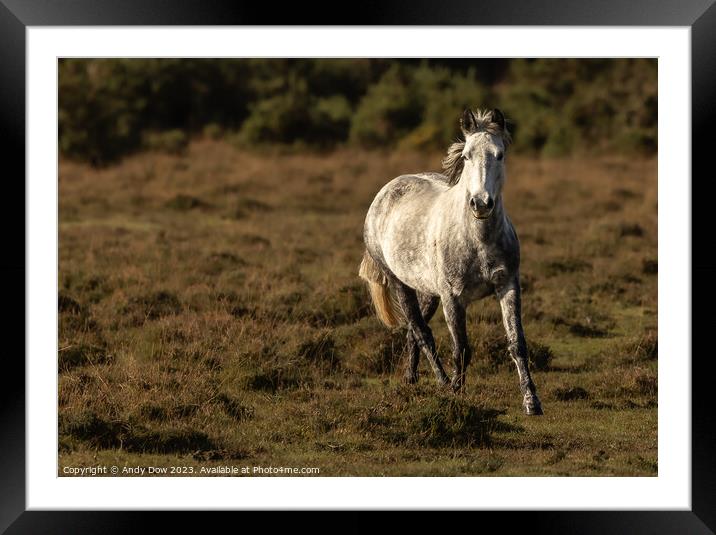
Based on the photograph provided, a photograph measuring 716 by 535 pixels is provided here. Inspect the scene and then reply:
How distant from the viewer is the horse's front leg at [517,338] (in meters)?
8.40

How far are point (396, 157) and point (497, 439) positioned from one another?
17.9 m

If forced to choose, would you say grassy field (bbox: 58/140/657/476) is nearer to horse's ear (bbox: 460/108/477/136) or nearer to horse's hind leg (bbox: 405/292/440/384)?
horse's hind leg (bbox: 405/292/440/384)

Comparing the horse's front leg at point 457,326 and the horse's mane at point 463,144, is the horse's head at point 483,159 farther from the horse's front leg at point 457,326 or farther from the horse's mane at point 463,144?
the horse's front leg at point 457,326

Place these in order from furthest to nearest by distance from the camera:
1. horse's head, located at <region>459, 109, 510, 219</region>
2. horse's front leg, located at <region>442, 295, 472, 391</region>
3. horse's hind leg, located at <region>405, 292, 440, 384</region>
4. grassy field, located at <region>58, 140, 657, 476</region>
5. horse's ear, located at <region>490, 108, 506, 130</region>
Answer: horse's hind leg, located at <region>405, 292, 440, 384</region> < horse's front leg, located at <region>442, 295, 472, 391</region> < horse's ear, located at <region>490, 108, 506, 130</region> < grassy field, located at <region>58, 140, 657, 476</region> < horse's head, located at <region>459, 109, 510, 219</region>

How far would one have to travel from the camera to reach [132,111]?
2947cm

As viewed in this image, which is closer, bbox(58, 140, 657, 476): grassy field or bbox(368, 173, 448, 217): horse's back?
bbox(58, 140, 657, 476): grassy field

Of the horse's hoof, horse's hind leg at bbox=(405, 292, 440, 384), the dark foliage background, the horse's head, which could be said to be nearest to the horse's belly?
horse's hind leg at bbox=(405, 292, 440, 384)

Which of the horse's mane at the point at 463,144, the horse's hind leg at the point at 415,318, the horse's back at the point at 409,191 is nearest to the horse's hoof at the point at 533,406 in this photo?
the horse's hind leg at the point at 415,318

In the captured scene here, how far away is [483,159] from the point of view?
808 centimetres

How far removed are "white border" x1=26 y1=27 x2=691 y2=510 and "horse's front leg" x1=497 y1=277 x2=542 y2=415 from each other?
123 cm

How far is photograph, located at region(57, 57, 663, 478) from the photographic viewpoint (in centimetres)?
822

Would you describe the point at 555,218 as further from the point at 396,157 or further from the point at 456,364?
the point at 456,364

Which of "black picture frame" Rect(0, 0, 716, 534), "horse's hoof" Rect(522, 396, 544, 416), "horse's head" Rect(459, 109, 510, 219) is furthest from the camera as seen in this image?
"horse's hoof" Rect(522, 396, 544, 416)
